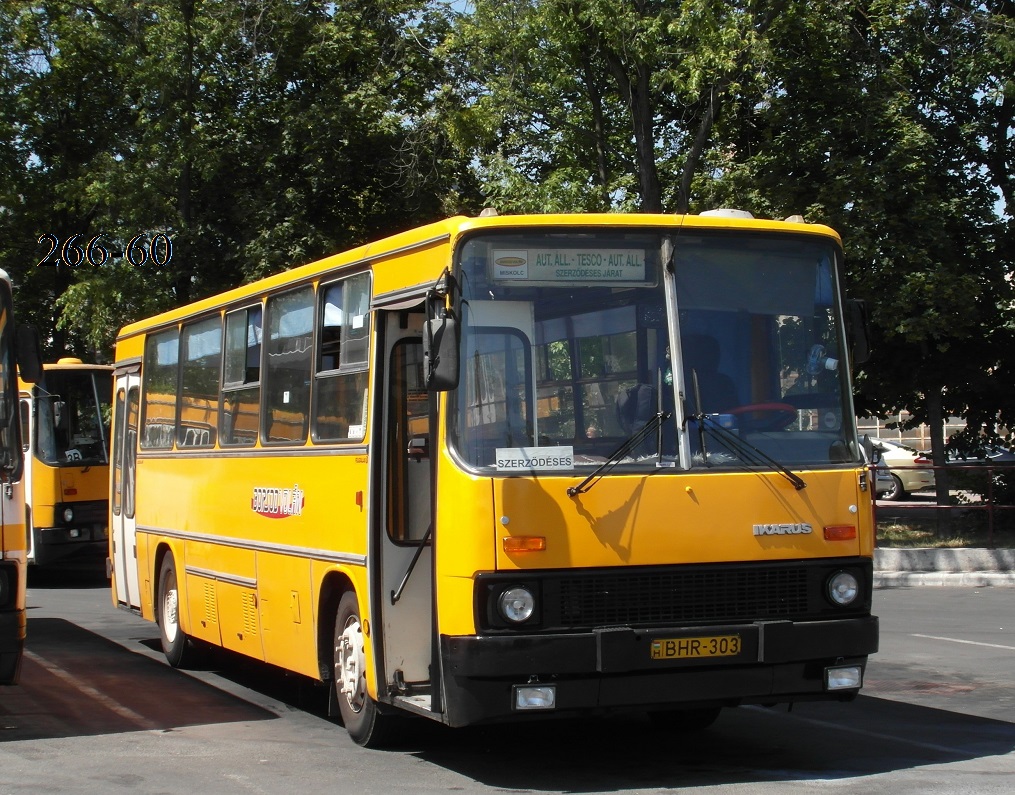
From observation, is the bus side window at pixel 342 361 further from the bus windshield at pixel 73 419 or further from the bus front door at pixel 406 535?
the bus windshield at pixel 73 419

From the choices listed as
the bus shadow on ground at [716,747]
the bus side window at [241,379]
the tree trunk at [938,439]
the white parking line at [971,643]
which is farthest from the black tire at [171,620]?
the tree trunk at [938,439]

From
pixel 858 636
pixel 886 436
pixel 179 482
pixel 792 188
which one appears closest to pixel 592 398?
pixel 858 636

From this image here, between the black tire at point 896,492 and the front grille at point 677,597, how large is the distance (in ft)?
92.6

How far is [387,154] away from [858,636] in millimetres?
22003

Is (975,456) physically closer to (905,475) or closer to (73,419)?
(905,475)

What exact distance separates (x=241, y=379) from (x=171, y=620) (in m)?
2.96

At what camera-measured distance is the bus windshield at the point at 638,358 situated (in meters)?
7.42

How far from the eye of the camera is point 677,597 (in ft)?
24.4

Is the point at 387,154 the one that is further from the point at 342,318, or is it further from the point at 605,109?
the point at 342,318

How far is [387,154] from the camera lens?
93.3 feet

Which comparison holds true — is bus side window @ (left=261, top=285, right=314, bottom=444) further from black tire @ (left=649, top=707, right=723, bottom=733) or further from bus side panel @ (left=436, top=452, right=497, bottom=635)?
black tire @ (left=649, top=707, right=723, bottom=733)

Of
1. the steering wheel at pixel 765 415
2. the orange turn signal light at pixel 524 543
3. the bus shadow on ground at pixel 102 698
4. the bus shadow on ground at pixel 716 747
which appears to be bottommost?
the bus shadow on ground at pixel 716 747

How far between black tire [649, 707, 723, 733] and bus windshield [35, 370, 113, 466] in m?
13.7

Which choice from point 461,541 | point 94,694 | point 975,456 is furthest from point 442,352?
point 975,456
